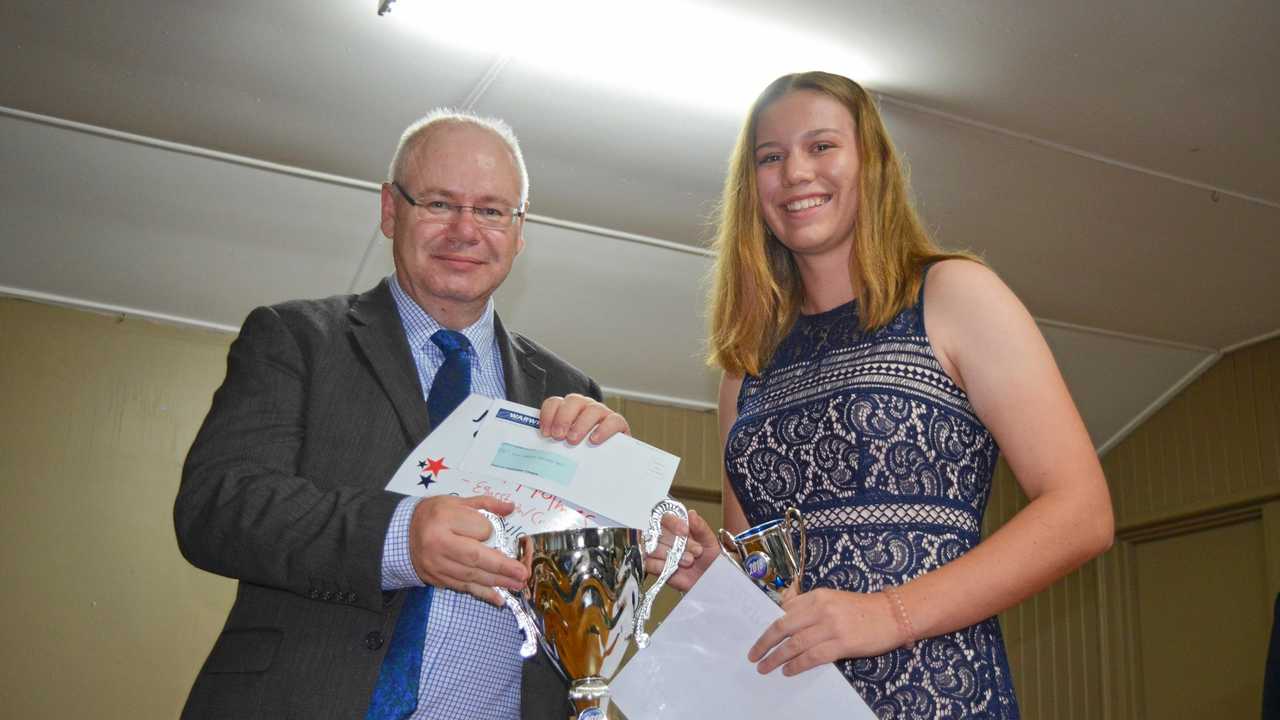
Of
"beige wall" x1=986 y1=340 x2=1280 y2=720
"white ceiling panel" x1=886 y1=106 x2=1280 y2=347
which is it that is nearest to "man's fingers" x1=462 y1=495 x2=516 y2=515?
"white ceiling panel" x1=886 y1=106 x2=1280 y2=347

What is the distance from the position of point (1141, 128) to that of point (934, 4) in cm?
113

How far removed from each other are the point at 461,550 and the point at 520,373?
0.68m

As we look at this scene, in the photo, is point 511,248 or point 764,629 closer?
point 764,629

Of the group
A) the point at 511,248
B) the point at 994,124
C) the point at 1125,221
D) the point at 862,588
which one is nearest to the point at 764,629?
the point at 862,588

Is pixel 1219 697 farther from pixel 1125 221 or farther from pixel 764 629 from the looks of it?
pixel 764 629

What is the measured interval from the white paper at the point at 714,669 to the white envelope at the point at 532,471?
0.40 feet

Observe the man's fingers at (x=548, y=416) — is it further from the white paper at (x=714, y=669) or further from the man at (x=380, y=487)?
the white paper at (x=714, y=669)

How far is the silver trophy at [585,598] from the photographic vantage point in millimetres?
1179

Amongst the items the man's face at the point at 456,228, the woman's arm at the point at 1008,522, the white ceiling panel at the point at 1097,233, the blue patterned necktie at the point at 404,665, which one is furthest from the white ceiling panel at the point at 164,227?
the woman's arm at the point at 1008,522

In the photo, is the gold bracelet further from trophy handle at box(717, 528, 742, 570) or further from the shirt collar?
the shirt collar

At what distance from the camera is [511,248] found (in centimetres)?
189

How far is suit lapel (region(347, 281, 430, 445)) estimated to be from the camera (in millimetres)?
1653

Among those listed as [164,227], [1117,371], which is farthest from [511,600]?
[1117,371]

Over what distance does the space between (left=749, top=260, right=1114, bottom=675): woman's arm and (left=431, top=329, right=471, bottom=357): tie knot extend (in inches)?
26.2
